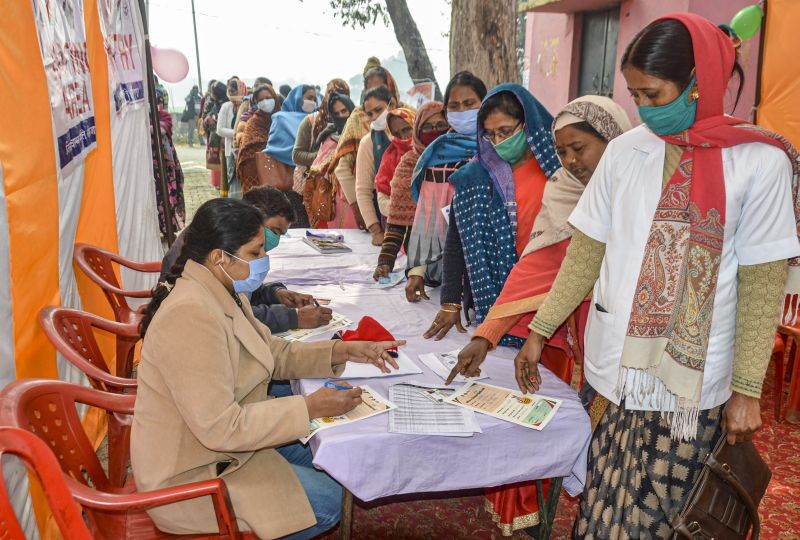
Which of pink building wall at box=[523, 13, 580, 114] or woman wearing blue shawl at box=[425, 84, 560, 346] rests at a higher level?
pink building wall at box=[523, 13, 580, 114]

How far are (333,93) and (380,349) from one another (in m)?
3.97

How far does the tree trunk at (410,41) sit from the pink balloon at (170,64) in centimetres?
519

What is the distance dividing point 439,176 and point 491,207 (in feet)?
1.92

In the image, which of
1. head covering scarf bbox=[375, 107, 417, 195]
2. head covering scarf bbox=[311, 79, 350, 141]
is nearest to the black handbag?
head covering scarf bbox=[375, 107, 417, 195]

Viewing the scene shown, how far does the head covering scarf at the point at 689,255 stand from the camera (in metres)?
1.40

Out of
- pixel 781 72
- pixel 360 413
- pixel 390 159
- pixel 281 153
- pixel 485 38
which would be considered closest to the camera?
pixel 360 413

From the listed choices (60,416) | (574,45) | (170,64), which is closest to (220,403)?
(60,416)

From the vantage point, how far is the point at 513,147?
2.20 meters

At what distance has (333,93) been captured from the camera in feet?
17.9

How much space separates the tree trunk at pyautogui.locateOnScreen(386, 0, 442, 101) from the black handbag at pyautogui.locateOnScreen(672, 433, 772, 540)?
→ 7904 mm

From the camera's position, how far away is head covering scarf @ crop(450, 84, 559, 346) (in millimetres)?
2172

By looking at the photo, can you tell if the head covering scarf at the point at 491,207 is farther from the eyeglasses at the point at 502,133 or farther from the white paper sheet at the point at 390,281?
the white paper sheet at the point at 390,281

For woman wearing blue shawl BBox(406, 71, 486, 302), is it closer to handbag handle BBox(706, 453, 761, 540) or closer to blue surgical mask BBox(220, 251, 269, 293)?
blue surgical mask BBox(220, 251, 269, 293)

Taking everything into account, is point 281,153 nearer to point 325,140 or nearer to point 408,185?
point 325,140
